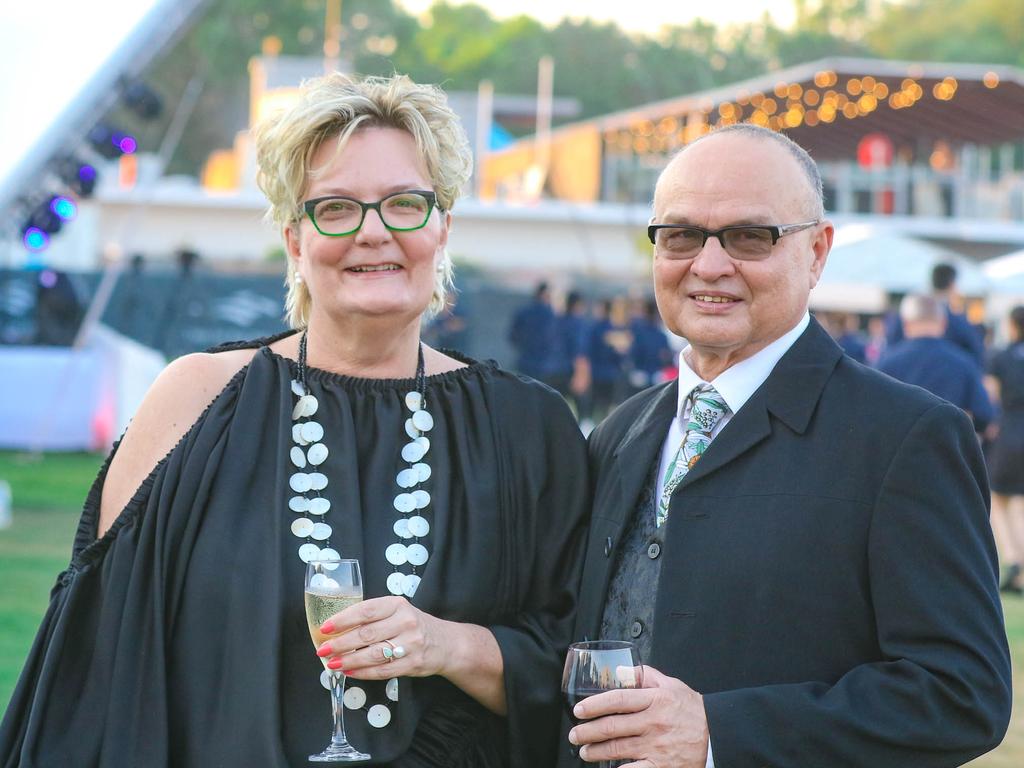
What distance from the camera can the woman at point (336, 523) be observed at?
122 inches

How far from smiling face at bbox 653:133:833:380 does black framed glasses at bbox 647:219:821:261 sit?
0.01 metres

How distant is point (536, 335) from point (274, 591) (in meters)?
17.0

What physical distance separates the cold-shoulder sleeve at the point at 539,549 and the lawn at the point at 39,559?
3.89m

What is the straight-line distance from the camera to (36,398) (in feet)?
58.9

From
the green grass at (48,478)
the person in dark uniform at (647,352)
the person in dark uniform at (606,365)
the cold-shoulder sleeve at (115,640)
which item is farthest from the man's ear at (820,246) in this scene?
the person in dark uniform at (606,365)

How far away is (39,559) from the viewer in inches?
416

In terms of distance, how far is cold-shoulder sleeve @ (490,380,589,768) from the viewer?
3367mm

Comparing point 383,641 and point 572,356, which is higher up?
point 572,356

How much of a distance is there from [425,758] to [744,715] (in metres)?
0.80

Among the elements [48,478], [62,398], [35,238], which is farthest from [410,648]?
[62,398]

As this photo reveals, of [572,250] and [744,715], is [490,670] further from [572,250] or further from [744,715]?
[572,250]

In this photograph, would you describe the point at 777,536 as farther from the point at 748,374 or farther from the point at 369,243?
the point at 369,243

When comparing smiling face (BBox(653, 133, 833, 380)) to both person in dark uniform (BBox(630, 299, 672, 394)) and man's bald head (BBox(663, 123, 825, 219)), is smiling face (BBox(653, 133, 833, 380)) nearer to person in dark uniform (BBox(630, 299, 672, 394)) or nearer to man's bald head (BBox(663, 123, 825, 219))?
man's bald head (BBox(663, 123, 825, 219))

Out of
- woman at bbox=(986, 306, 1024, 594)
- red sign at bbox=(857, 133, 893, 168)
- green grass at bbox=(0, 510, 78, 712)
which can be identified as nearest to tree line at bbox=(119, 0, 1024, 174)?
red sign at bbox=(857, 133, 893, 168)
